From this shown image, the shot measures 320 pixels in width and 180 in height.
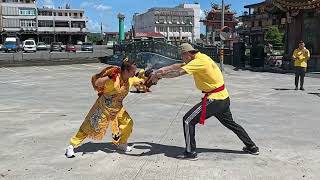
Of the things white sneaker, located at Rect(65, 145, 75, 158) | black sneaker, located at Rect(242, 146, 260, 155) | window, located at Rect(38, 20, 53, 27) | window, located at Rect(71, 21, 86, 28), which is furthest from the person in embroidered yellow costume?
window, located at Rect(71, 21, 86, 28)

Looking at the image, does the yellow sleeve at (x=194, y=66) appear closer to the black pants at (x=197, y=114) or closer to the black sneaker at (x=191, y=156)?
the black pants at (x=197, y=114)

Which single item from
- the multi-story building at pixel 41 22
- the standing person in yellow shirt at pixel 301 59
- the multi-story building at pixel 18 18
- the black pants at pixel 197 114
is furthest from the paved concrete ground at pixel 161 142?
the multi-story building at pixel 18 18

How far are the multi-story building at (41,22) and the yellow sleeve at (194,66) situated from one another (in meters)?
105

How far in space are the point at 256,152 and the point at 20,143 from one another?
376 centimetres

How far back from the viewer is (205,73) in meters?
6.48

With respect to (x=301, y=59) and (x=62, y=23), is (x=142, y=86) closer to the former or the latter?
(x=301, y=59)

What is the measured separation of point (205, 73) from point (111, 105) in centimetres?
138

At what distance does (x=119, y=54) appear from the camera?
37.5 meters

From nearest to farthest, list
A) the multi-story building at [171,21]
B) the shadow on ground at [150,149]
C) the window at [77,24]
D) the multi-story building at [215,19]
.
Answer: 1. the shadow on ground at [150,149]
2. the multi-story building at [215,19]
3. the window at [77,24]
4. the multi-story building at [171,21]

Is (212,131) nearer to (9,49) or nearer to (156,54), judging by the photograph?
(156,54)

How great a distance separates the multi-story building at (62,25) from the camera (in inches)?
4729

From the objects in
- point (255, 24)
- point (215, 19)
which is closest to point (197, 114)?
point (215, 19)

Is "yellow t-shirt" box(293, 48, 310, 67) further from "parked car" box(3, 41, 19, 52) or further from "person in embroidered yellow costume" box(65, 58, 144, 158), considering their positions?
"parked car" box(3, 41, 19, 52)

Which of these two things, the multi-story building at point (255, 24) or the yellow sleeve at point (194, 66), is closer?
the yellow sleeve at point (194, 66)
